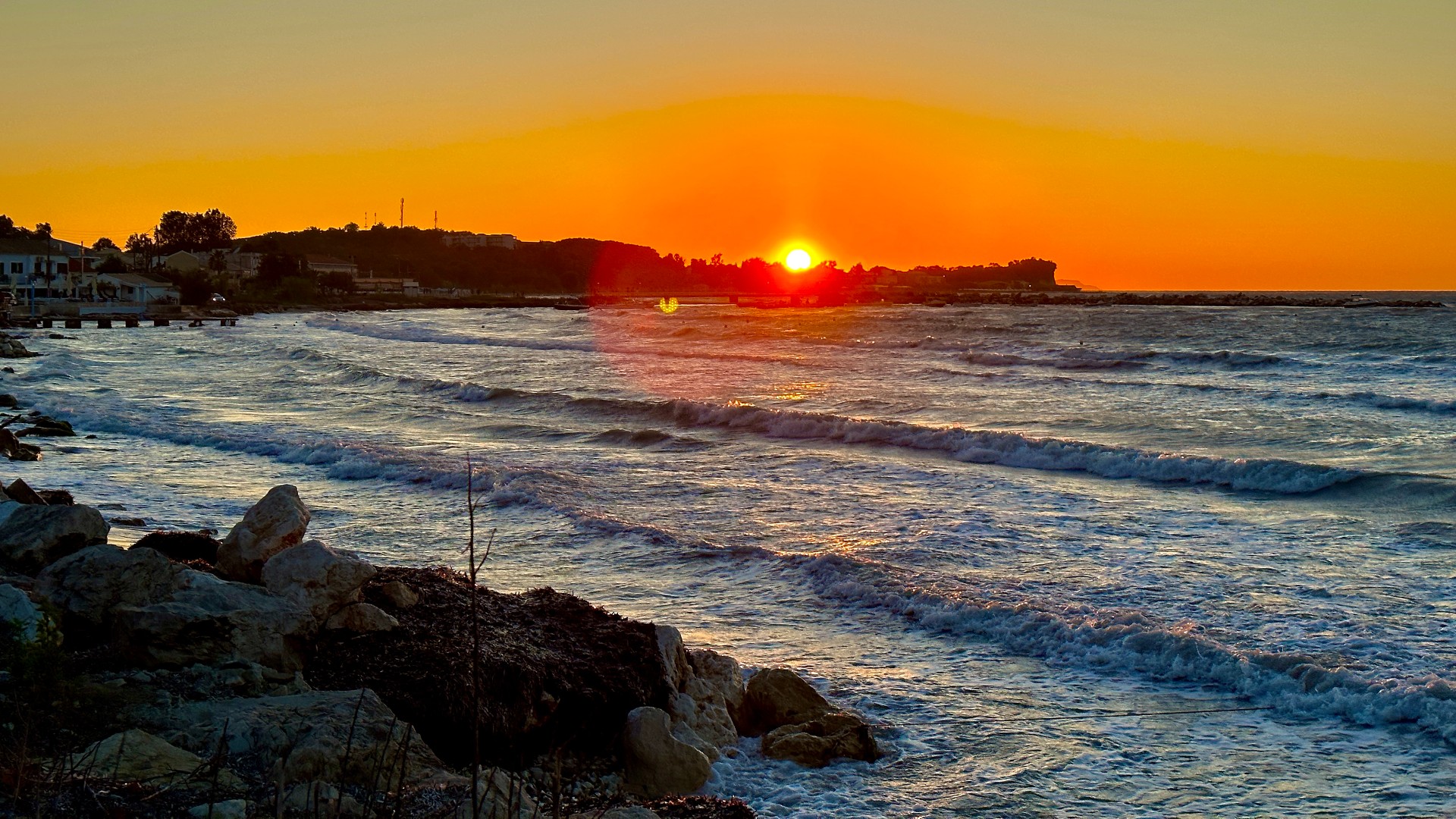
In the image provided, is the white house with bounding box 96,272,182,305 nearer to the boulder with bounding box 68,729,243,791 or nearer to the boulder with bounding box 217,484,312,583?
the boulder with bounding box 217,484,312,583

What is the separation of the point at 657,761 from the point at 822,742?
1.09 meters

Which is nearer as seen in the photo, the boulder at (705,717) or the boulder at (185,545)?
the boulder at (705,717)

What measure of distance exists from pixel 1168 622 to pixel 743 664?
372cm

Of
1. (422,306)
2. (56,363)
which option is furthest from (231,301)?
(56,363)

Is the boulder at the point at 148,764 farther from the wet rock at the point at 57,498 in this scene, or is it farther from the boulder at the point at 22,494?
the wet rock at the point at 57,498

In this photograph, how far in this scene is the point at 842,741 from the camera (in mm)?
7125

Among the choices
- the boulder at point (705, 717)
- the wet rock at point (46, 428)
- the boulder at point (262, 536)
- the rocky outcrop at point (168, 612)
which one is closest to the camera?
the rocky outcrop at point (168, 612)

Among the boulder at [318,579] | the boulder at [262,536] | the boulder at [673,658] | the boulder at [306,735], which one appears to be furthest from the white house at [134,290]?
the boulder at [306,735]

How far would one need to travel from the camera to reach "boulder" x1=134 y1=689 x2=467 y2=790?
5.38 metres

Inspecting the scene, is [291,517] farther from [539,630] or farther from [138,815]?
[138,815]

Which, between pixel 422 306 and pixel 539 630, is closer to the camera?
pixel 539 630

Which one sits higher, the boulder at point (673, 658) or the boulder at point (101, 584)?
the boulder at point (101, 584)

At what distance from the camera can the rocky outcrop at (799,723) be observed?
7.07 m

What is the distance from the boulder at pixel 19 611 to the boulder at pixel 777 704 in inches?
161
